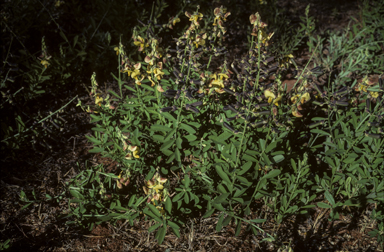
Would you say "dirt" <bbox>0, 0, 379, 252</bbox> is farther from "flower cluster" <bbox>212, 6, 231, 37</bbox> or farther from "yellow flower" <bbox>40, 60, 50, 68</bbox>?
"flower cluster" <bbox>212, 6, 231, 37</bbox>

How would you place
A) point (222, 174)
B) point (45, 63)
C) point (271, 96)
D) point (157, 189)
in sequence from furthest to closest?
point (45, 63) < point (222, 174) < point (157, 189) < point (271, 96)

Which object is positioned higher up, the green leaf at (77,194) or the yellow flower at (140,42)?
the yellow flower at (140,42)

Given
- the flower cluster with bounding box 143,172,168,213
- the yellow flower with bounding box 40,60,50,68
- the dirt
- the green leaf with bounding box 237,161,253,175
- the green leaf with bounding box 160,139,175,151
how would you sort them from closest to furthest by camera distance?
the flower cluster with bounding box 143,172,168,213, the green leaf with bounding box 237,161,253,175, the green leaf with bounding box 160,139,175,151, the dirt, the yellow flower with bounding box 40,60,50,68

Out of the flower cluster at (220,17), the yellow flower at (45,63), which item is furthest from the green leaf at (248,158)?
the yellow flower at (45,63)

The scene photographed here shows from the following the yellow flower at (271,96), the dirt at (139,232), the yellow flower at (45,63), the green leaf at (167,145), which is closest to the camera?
the yellow flower at (271,96)

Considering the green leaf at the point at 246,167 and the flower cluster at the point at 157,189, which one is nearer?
the flower cluster at the point at 157,189

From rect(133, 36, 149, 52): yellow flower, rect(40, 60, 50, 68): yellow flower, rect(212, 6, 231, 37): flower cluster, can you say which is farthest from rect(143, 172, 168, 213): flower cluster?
rect(40, 60, 50, 68): yellow flower

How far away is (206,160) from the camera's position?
7.21 ft

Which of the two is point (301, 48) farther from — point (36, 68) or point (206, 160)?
point (36, 68)

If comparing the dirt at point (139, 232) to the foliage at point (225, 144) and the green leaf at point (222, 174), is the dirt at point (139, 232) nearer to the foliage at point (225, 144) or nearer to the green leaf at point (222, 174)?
the foliage at point (225, 144)

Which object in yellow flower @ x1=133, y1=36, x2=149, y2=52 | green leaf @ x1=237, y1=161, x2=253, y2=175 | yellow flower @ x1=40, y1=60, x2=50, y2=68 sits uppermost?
yellow flower @ x1=133, y1=36, x2=149, y2=52

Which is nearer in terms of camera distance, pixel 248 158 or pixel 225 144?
pixel 248 158

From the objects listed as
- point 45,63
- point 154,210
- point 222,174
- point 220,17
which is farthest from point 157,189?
point 45,63

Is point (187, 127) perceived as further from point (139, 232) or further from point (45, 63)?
point (45, 63)
